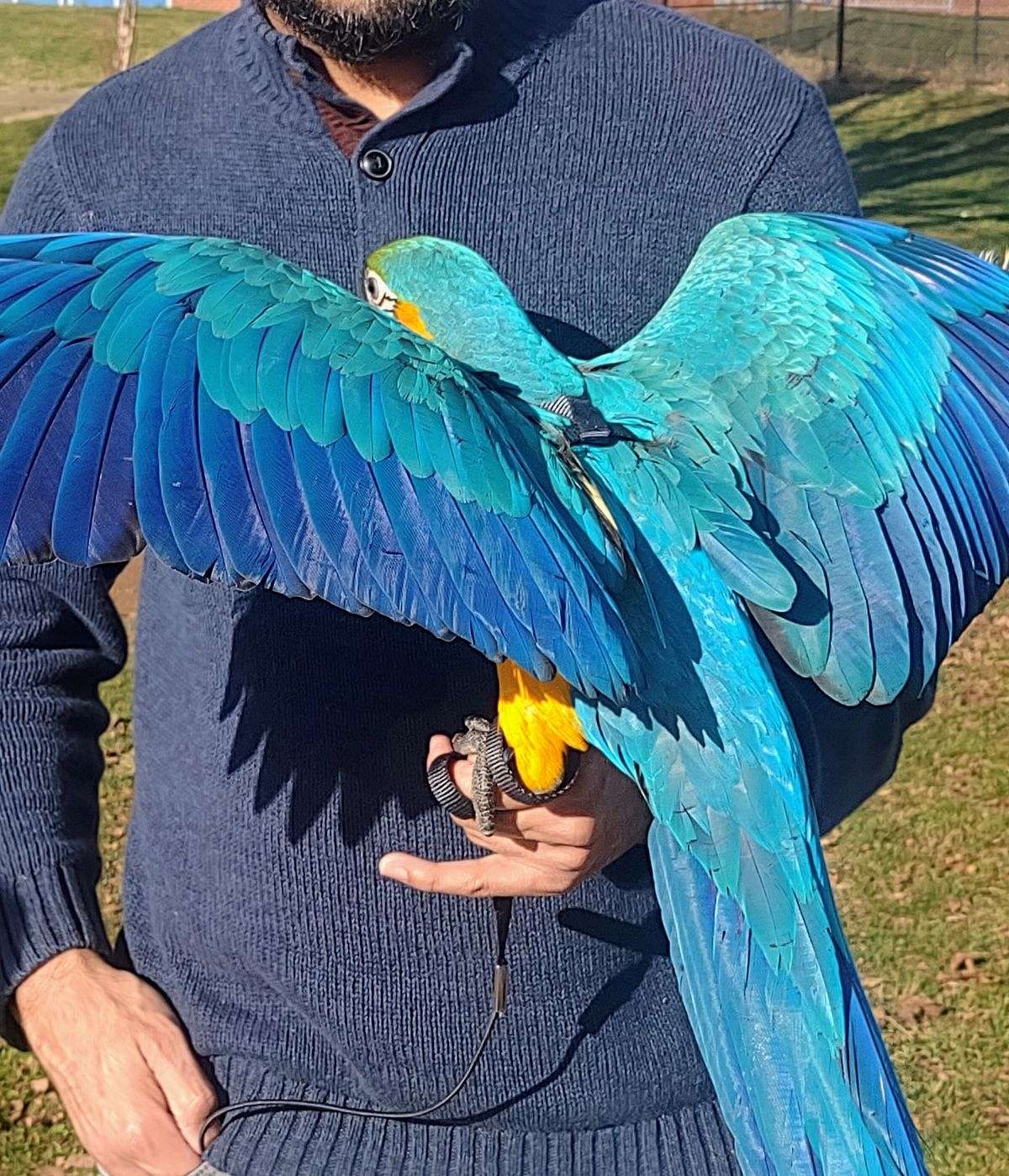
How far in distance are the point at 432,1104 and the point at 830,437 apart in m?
0.77

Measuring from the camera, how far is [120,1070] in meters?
1.44

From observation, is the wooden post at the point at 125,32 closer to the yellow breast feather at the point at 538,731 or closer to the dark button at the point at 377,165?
the dark button at the point at 377,165

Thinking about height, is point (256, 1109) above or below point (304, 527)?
below

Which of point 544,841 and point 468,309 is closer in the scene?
point 544,841

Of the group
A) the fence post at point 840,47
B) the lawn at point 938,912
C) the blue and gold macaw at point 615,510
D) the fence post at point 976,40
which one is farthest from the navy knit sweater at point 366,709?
the fence post at point 976,40

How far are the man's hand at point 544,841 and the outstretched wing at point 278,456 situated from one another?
0.16 metres

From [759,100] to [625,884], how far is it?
846 mm

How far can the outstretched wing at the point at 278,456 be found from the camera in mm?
1099

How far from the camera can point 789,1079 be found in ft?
3.85

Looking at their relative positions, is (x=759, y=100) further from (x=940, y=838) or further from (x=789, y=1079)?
(x=940, y=838)

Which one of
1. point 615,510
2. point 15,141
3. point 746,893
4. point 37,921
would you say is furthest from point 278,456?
point 15,141

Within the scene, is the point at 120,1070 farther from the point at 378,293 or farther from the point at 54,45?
the point at 54,45

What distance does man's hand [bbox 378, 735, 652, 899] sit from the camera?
4.22ft

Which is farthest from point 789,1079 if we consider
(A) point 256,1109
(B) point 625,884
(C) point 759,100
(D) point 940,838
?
(D) point 940,838
